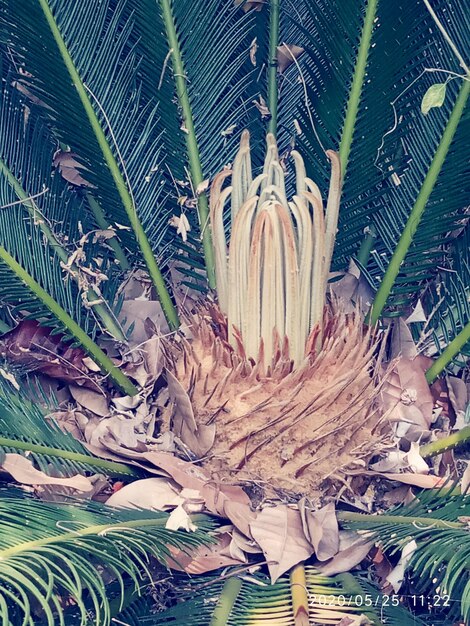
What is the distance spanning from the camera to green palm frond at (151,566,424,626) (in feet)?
4.81

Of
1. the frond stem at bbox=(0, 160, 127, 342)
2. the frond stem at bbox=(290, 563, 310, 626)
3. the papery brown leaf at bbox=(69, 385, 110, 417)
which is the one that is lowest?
the frond stem at bbox=(290, 563, 310, 626)

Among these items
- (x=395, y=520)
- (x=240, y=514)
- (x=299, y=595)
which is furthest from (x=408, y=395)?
(x=299, y=595)

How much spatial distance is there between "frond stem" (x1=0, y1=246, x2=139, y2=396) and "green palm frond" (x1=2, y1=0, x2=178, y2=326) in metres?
0.19

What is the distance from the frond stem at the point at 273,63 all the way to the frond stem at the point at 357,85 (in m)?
0.29

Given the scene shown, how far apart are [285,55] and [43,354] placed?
99 centimetres

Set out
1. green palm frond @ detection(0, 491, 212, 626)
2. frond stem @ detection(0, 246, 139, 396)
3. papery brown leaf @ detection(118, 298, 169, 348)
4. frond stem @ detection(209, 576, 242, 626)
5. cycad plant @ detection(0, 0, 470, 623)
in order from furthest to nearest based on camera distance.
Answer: papery brown leaf @ detection(118, 298, 169, 348)
frond stem @ detection(0, 246, 139, 396)
cycad plant @ detection(0, 0, 470, 623)
frond stem @ detection(209, 576, 242, 626)
green palm frond @ detection(0, 491, 212, 626)

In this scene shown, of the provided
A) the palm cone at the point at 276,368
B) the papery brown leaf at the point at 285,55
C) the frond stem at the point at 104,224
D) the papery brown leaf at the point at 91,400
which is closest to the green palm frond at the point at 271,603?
the palm cone at the point at 276,368

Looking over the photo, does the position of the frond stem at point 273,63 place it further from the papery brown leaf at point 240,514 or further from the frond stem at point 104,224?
the papery brown leaf at point 240,514

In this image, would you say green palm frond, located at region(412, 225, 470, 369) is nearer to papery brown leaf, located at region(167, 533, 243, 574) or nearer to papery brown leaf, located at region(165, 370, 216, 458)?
papery brown leaf, located at region(165, 370, 216, 458)

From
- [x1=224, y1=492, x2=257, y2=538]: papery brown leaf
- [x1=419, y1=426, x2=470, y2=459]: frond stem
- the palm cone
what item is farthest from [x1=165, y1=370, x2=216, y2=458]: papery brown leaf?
[x1=419, y1=426, x2=470, y2=459]: frond stem

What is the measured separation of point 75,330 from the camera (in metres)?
1.99

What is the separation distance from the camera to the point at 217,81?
7.29 feet

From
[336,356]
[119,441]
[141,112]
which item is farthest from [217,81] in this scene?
[119,441]

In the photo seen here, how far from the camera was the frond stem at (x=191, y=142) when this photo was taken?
2.12m
